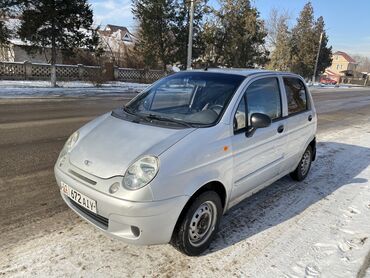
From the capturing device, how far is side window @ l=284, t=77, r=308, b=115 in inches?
185

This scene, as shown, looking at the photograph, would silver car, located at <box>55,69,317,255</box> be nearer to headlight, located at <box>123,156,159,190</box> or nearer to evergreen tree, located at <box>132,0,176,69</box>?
headlight, located at <box>123,156,159,190</box>

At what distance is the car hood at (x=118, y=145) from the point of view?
9.45 feet

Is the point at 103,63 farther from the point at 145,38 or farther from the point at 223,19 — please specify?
the point at 223,19

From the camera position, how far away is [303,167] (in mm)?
5430

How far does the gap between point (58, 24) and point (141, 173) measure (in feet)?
67.6

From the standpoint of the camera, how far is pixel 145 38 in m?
27.9

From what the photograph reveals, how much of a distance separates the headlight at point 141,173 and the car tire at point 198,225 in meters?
0.52

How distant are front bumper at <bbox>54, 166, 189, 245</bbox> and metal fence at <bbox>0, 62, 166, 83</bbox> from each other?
75.2 feet

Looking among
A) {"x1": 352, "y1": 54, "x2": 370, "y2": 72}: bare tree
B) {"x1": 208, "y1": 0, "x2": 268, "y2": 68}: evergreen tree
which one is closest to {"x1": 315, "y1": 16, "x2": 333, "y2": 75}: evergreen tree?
{"x1": 208, "y1": 0, "x2": 268, "y2": 68}: evergreen tree

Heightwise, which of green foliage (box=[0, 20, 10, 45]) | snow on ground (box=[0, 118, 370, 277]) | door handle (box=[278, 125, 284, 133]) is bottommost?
snow on ground (box=[0, 118, 370, 277])

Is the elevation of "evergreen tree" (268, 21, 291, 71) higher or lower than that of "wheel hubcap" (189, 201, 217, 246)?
higher

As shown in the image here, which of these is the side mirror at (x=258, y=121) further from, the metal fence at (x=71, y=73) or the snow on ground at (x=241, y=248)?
the metal fence at (x=71, y=73)

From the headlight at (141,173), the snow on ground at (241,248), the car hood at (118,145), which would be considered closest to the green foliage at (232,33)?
the snow on ground at (241,248)

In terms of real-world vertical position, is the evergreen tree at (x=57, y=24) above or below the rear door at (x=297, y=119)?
above
